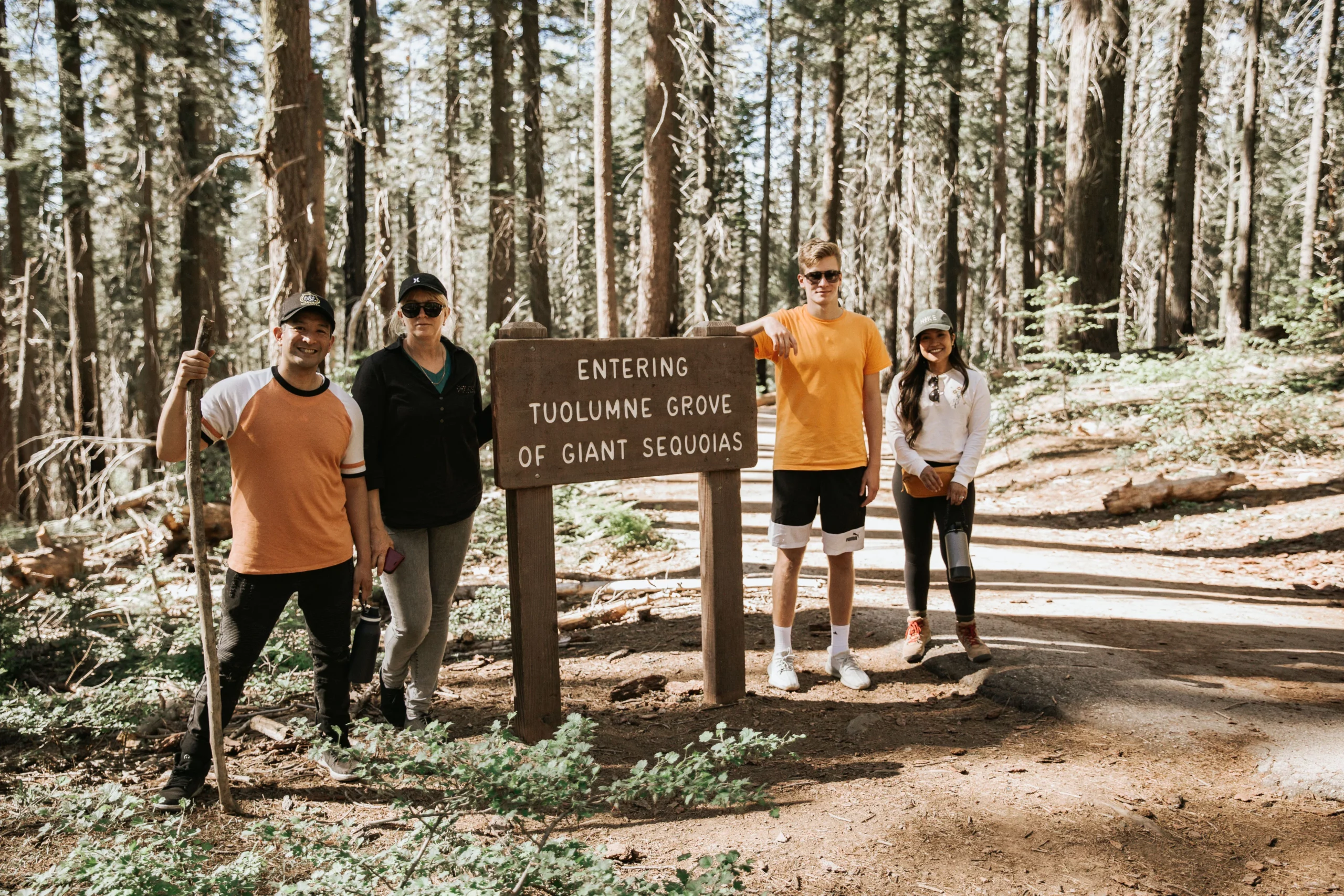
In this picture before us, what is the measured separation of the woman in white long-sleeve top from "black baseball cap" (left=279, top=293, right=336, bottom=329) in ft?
9.90

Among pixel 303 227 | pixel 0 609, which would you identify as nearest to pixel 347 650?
pixel 0 609

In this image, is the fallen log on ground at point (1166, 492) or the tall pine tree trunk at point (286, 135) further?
the fallen log on ground at point (1166, 492)

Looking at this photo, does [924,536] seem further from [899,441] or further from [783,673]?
[783,673]

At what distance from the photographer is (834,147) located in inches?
829

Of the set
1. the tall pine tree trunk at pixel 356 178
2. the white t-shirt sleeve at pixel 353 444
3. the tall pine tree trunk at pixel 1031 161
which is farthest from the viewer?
the tall pine tree trunk at pixel 1031 161

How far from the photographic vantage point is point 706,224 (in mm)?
17562

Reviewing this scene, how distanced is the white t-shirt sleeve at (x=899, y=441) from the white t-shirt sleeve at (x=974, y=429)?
0.20 metres

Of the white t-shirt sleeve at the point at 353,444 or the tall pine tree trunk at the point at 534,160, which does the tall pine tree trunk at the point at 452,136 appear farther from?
the white t-shirt sleeve at the point at 353,444

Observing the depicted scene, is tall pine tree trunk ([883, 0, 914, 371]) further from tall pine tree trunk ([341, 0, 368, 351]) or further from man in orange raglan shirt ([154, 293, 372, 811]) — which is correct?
man in orange raglan shirt ([154, 293, 372, 811])

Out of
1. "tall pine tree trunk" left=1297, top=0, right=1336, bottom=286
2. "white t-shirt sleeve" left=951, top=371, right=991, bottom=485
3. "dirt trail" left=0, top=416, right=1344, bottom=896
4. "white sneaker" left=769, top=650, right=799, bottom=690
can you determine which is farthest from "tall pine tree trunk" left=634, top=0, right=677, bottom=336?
"tall pine tree trunk" left=1297, top=0, right=1336, bottom=286

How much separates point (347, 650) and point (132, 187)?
15937 mm

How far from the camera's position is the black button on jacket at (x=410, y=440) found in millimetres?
4113

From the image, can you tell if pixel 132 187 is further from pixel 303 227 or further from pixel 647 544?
pixel 647 544

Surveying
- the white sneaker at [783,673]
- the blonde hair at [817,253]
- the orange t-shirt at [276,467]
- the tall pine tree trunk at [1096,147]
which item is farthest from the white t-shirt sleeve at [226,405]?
the tall pine tree trunk at [1096,147]
